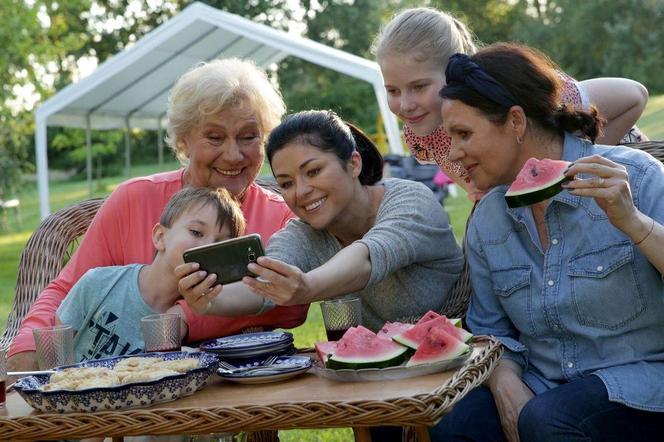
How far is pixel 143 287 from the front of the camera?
359cm

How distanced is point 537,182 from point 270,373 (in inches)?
39.1

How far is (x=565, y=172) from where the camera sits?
2.82 metres

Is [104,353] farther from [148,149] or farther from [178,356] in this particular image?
[148,149]

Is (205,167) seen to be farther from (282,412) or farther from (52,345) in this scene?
(282,412)

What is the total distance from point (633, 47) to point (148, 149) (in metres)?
18.2

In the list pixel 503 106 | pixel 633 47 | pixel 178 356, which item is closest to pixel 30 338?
pixel 178 356

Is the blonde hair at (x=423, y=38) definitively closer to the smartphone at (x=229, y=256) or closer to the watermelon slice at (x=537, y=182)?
the watermelon slice at (x=537, y=182)

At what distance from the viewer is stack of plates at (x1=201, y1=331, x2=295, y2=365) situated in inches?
119

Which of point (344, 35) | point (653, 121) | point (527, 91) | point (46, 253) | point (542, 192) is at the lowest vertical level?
point (344, 35)

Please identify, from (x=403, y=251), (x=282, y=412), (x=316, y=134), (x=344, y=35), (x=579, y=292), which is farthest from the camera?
(x=344, y=35)

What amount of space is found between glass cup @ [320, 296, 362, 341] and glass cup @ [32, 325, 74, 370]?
84 cm

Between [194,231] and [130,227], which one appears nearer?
[194,231]

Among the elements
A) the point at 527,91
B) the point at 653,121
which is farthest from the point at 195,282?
the point at 653,121

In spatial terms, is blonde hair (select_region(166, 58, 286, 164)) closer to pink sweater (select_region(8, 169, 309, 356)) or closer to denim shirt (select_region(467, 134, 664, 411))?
pink sweater (select_region(8, 169, 309, 356))
